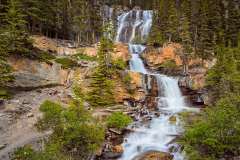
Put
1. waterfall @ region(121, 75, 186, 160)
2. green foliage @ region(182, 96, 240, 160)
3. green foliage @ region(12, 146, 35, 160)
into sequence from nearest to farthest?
green foliage @ region(12, 146, 35, 160) → green foliage @ region(182, 96, 240, 160) → waterfall @ region(121, 75, 186, 160)

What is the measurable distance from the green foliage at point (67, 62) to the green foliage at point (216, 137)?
96.2 feet

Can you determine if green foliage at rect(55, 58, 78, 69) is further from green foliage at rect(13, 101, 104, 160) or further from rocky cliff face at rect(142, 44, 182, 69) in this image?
green foliage at rect(13, 101, 104, 160)

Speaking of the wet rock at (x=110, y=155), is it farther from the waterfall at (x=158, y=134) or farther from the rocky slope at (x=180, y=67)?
the rocky slope at (x=180, y=67)

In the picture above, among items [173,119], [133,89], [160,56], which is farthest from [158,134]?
[160,56]

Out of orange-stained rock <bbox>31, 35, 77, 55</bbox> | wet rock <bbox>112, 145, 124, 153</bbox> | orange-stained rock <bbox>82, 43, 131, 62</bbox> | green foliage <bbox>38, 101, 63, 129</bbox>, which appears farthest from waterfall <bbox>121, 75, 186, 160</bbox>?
orange-stained rock <bbox>31, 35, 77, 55</bbox>

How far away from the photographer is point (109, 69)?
5056cm

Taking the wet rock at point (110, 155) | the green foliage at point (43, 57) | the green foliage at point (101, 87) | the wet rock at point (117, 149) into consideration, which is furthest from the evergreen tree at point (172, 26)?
the wet rock at point (110, 155)

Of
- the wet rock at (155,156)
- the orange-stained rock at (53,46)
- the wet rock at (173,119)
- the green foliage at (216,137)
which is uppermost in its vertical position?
the orange-stained rock at (53,46)

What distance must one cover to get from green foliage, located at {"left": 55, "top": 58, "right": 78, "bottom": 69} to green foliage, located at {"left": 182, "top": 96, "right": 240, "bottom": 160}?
2932cm

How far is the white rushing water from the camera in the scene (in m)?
35.8

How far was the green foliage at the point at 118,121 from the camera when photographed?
37.8 metres

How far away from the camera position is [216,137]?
85.2ft

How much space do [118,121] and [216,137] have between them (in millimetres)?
13884

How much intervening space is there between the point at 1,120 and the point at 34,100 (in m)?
6.57
